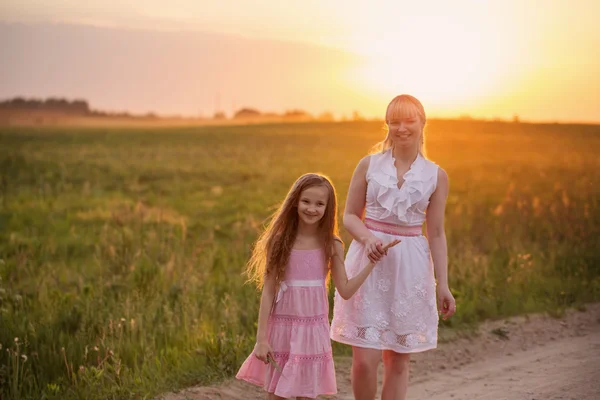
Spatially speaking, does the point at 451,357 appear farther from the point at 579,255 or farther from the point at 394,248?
the point at 579,255

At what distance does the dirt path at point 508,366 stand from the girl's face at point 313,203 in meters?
1.95

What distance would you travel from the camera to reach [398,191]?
401 cm

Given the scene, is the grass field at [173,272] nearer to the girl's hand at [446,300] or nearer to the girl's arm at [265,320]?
the girl's arm at [265,320]

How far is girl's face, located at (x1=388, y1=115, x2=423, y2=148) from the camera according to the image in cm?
401

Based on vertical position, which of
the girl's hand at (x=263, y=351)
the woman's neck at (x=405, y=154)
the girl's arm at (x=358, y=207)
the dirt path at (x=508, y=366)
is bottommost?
the dirt path at (x=508, y=366)

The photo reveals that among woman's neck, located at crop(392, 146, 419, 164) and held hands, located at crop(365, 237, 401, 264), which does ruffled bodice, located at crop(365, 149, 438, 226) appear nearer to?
woman's neck, located at crop(392, 146, 419, 164)

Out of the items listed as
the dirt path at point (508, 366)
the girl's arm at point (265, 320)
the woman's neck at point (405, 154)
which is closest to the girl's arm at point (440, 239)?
the woman's neck at point (405, 154)

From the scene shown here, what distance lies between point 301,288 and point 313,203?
0.46 m

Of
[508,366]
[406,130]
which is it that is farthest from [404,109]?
[508,366]

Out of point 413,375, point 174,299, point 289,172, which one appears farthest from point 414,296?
point 289,172

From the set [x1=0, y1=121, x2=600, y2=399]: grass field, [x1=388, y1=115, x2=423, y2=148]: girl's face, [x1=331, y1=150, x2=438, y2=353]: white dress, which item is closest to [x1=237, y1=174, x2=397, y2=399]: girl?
[x1=331, y1=150, x2=438, y2=353]: white dress

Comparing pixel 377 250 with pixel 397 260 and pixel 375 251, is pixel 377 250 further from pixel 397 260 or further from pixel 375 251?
pixel 397 260

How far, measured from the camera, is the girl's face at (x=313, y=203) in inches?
144

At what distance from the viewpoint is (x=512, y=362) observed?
20.2ft
